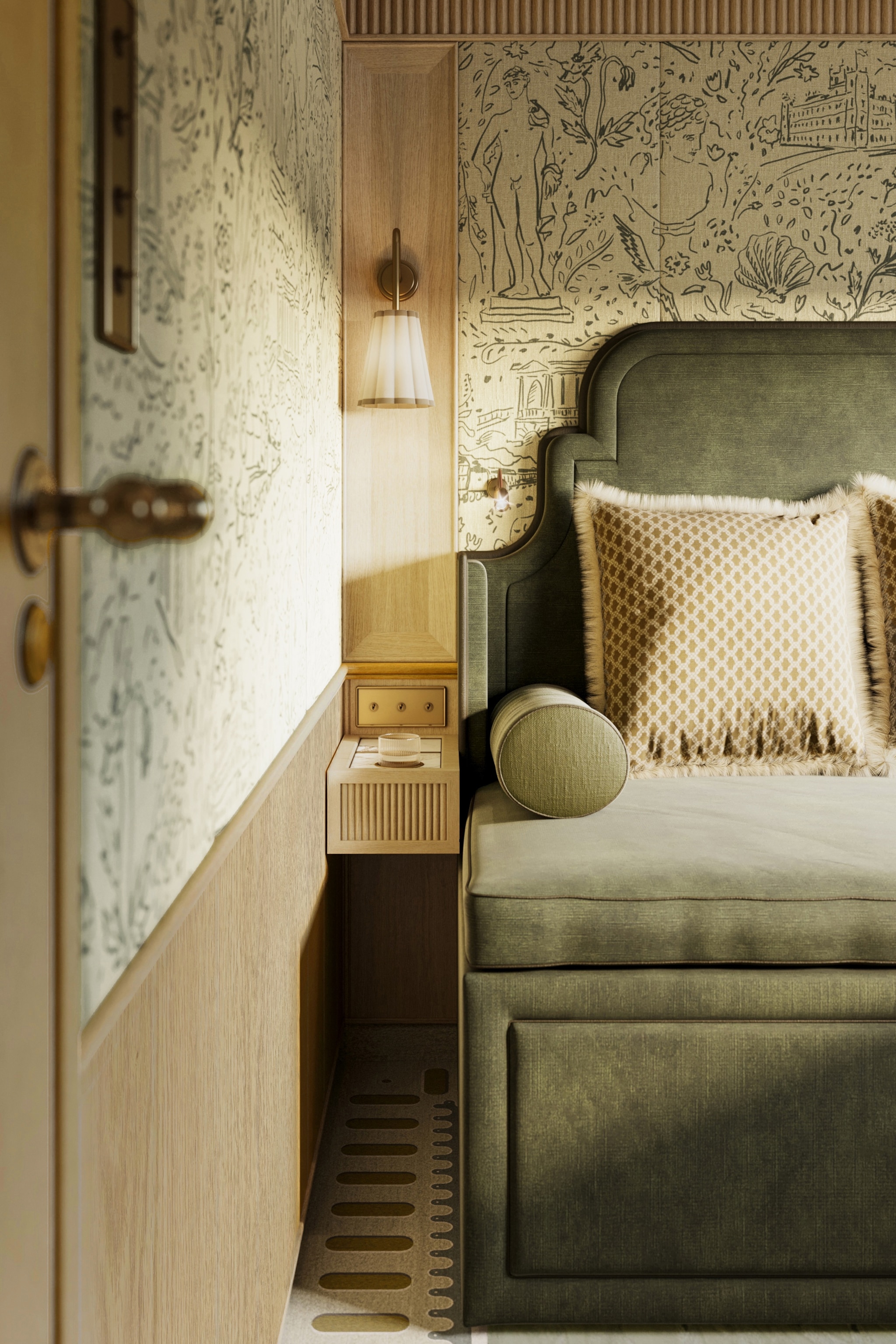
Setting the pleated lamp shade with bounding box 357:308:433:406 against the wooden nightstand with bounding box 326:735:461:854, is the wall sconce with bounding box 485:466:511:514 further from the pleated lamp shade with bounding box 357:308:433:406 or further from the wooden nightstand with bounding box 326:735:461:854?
the wooden nightstand with bounding box 326:735:461:854

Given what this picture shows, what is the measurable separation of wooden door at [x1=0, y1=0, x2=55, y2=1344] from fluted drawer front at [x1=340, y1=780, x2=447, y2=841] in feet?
4.89

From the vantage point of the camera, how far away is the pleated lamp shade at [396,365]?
233 centimetres

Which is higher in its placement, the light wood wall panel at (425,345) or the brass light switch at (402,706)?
the light wood wall panel at (425,345)

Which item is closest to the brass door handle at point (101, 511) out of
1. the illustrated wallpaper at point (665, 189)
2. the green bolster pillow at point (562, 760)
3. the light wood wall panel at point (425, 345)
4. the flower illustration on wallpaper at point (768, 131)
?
the green bolster pillow at point (562, 760)

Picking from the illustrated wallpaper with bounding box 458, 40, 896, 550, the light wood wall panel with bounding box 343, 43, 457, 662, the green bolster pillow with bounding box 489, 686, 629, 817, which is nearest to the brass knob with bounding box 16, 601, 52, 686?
the green bolster pillow with bounding box 489, 686, 629, 817

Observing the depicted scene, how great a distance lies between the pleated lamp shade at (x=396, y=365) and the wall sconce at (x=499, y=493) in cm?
24

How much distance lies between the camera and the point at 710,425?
2406 mm

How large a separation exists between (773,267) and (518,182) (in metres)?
0.61

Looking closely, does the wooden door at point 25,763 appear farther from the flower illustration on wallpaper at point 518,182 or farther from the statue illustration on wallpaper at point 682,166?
the statue illustration on wallpaper at point 682,166

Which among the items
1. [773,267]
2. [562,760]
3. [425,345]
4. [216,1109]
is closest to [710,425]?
[773,267]

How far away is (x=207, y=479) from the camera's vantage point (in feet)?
3.37

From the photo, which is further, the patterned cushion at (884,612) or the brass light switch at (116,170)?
the patterned cushion at (884,612)

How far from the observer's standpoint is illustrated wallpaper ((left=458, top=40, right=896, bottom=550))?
240cm

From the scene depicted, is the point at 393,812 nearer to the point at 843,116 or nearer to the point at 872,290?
the point at 872,290
